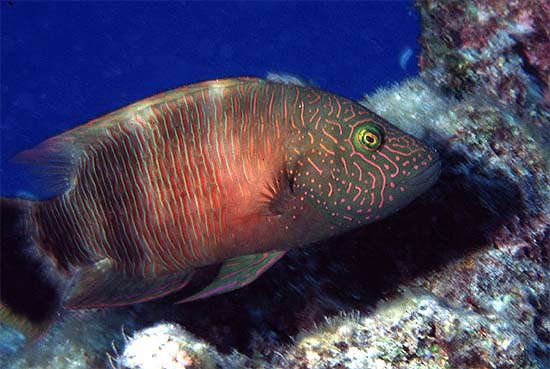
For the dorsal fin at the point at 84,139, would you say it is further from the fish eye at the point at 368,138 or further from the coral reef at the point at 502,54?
the coral reef at the point at 502,54

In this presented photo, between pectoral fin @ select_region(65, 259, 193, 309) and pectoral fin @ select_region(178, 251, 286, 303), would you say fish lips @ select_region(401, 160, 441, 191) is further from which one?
pectoral fin @ select_region(65, 259, 193, 309)

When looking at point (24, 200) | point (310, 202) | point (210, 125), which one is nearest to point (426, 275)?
point (310, 202)

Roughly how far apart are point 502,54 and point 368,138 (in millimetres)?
3479

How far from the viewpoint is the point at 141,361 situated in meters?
2.62

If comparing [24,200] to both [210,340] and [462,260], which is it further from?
[462,260]

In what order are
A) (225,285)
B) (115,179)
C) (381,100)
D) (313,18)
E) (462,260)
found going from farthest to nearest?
(313,18), (381,100), (462,260), (115,179), (225,285)

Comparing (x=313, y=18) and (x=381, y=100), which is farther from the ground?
(x=313, y=18)

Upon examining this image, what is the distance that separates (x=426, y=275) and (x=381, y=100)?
7.33 feet

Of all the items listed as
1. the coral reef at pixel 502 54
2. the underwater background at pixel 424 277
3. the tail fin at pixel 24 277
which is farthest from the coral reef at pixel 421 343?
the coral reef at pixel 502 54

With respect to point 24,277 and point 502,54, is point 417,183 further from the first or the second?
point 502,54

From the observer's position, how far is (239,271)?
3.24 meters

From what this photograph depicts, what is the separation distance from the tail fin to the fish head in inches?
81.3

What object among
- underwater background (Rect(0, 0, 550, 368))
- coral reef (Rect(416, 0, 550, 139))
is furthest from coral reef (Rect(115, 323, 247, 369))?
coral reef (Rect(416, 0, 550, 139))

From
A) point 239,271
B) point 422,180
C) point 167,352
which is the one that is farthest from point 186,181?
point 422,180
